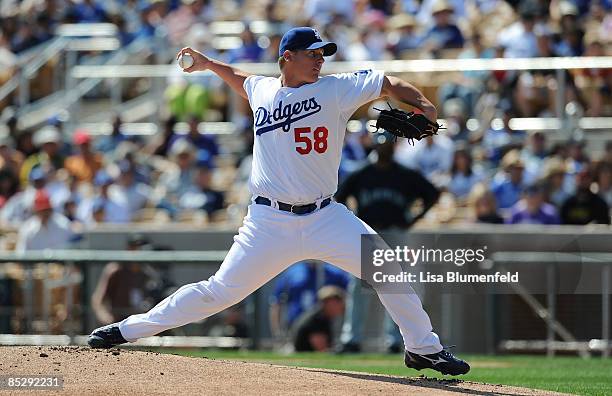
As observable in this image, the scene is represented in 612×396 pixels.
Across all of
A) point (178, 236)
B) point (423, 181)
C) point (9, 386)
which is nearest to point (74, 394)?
point (9, 386)

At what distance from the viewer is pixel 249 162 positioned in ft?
53.4

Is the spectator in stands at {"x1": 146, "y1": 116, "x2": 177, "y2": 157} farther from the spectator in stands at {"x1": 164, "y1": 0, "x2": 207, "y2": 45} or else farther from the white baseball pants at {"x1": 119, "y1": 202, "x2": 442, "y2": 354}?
the white baseball pants at {"x1": 119, "y1": 202, "x2": 442, "y2": 354}

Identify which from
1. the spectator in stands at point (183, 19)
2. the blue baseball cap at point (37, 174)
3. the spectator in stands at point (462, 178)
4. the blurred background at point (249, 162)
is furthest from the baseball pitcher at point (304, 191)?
the spectator in stands at point (183, 19)

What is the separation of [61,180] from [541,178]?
5993 mm

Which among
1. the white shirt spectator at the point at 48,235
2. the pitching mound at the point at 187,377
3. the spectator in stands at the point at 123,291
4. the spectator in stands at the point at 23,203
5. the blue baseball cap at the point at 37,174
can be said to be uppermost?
the blue baseball cap at the point at 37,174

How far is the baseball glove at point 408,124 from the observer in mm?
8086

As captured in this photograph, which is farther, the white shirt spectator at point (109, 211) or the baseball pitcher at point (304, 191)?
the white shirt spectator at point (109, 211)

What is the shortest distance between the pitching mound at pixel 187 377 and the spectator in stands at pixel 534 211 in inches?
235

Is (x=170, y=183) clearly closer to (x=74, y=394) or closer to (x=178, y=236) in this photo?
(x=178, y=236)

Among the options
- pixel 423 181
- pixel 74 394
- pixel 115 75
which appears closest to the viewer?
pixel 74 394

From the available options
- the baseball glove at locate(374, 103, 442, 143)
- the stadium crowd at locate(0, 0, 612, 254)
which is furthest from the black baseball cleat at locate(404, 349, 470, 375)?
the stadium crowd at locate(0, 0, 612, 254)

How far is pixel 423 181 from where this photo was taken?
13352 mm

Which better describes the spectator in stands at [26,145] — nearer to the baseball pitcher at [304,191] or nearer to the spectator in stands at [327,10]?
the spectator in stands at [327,10]

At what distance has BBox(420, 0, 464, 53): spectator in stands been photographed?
1706 cm
